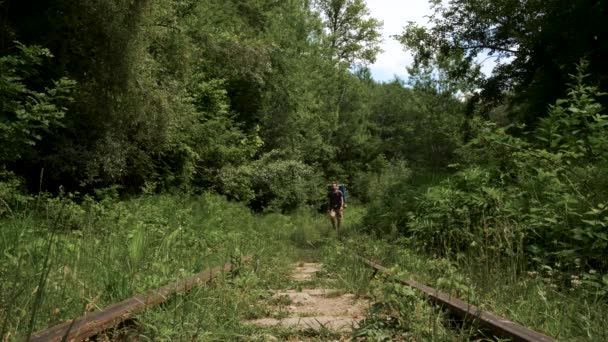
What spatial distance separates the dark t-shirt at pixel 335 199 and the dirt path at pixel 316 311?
1149 cm

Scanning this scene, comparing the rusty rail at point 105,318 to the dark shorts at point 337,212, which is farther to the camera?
the dark shorts at point 337,212

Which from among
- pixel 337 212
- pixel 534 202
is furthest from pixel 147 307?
pixel 337 212

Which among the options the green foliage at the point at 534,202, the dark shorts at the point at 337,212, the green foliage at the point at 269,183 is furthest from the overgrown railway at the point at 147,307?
the green foliage at the point at 269,183

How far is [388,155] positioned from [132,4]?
53033 millimetres

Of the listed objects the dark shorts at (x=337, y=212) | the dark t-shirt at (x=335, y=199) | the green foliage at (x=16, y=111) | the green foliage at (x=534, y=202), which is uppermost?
the green foliage at (x=16, y=111)

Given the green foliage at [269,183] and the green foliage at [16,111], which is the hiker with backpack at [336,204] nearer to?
the green foliage at [269,183]

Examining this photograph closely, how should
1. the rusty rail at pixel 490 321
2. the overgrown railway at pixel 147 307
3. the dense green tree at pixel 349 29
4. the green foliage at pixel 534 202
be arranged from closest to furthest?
the overgrown railway at pixel 147 307 → the rusty rail at pixel 490 321 → the green foliage at pixel 534 202 → the dense green tree at pixel 349 29

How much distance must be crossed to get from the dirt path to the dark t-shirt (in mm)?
11489

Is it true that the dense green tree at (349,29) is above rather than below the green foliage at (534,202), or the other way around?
above

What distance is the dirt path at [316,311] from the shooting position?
169 inches

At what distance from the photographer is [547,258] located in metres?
5.83

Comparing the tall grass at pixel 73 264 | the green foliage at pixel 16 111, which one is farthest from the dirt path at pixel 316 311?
the green foliage at pixel 16 111

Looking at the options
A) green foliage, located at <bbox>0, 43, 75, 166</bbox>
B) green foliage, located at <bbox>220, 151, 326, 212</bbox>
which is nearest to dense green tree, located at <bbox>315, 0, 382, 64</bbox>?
green foliage, located at <bbox>220, 151, 326, 212</bbox>

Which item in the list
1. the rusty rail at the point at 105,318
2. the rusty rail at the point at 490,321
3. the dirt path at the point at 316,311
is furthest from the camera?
the dirt path at the point at 316,311
